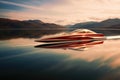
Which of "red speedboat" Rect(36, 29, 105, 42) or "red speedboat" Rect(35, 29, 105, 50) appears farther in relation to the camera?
"red speedboat" Rect(36, 29, 105, 42)

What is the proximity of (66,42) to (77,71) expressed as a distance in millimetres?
19967

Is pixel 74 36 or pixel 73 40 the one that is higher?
pixel 74 36

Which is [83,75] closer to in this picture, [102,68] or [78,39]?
[102,68]

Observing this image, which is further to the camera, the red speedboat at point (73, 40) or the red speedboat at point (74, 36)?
the red speedboat at point (74, 36)

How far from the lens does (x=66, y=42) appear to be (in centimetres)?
3338

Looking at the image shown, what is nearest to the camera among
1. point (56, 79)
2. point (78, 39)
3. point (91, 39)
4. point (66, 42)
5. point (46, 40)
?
point (56, 79)

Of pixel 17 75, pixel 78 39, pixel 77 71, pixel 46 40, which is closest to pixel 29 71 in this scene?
pixel 17 75

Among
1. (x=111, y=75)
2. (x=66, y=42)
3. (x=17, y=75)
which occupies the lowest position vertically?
(x=111, y=75)

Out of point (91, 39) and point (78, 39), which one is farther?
point (91, 39)

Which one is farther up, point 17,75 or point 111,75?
point 17,75

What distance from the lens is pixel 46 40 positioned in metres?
31.0

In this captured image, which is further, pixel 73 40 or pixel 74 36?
pixel 74 36

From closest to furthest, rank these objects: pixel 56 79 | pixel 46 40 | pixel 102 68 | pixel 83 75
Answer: pixel 56 79 → pixel 83 75 → pixel 102 68 → pixel 46 40

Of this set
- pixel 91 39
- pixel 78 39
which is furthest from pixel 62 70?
pixel 91 39
